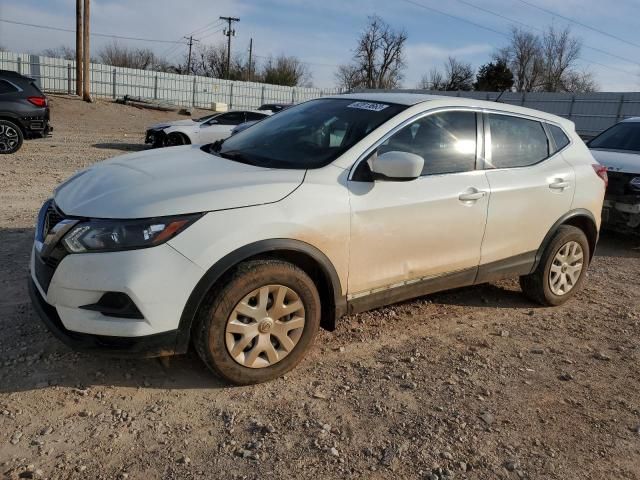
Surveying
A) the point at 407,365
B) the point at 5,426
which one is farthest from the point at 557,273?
the point at 5,426

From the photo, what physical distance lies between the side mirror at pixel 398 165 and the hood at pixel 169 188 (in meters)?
0.49

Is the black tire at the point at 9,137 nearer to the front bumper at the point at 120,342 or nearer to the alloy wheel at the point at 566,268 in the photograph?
the front bumper at the point at 120,342

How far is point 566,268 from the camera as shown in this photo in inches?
196

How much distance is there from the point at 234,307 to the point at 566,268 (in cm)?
330

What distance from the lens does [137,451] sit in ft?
8.83

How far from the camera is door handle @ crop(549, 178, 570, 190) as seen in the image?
15.1ft

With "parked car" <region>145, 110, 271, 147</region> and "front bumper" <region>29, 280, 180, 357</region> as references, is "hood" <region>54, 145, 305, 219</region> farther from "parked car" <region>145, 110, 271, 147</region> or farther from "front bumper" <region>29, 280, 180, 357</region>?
"parked car" <region>145, 110, 271, 147</region>

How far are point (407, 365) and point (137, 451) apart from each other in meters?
1.81

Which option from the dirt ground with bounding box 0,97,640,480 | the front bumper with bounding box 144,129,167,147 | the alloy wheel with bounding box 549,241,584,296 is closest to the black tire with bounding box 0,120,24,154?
the front bumper with bounding box 144,129,167,147

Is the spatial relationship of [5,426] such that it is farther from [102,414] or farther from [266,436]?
[266,436]

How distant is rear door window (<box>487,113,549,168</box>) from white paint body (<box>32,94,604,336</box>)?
0.08 metres

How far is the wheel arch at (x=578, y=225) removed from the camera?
4695 mm

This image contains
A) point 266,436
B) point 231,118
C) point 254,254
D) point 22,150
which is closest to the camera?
point 266,436

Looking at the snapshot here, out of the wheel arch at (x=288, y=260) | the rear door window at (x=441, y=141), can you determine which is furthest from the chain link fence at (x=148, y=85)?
the wheel arch at (x=288, y=260)
